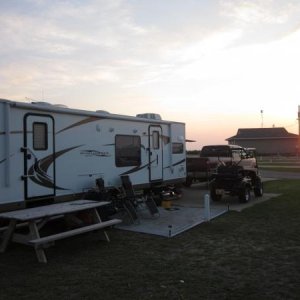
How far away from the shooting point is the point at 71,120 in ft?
34.8

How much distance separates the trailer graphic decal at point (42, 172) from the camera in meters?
9.42

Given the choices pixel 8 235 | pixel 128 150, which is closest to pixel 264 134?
pixel 128 150

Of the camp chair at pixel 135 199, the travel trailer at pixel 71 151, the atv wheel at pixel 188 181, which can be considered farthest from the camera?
the atv wheel at pixel 188 181

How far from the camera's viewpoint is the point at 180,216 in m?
→ 11.8

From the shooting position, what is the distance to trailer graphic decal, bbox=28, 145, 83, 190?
30.9 ft

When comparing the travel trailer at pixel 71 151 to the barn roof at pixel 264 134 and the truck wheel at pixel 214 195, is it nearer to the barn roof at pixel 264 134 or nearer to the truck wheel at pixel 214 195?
the truck wheel at pixel 214 195

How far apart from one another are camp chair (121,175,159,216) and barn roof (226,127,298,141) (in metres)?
66.5

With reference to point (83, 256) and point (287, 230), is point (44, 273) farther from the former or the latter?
point (287, 230)

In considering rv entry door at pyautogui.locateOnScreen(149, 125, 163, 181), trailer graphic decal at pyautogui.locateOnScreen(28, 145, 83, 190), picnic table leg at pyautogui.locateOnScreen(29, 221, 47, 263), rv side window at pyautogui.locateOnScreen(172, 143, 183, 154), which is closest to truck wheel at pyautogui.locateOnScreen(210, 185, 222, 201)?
rv side window at pyautogui.locateOnScreen(172, 143, 183, 154)

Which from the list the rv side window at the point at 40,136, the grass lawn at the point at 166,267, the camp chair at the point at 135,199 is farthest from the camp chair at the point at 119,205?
the rv side window at the point at 40,136

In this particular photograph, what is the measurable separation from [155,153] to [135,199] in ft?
A: 7.76

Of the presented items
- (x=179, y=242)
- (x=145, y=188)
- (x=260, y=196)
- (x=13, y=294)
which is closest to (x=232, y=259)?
(x=179, y=242)

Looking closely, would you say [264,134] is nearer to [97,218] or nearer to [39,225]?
[97,218]

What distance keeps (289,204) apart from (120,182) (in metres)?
5.42
